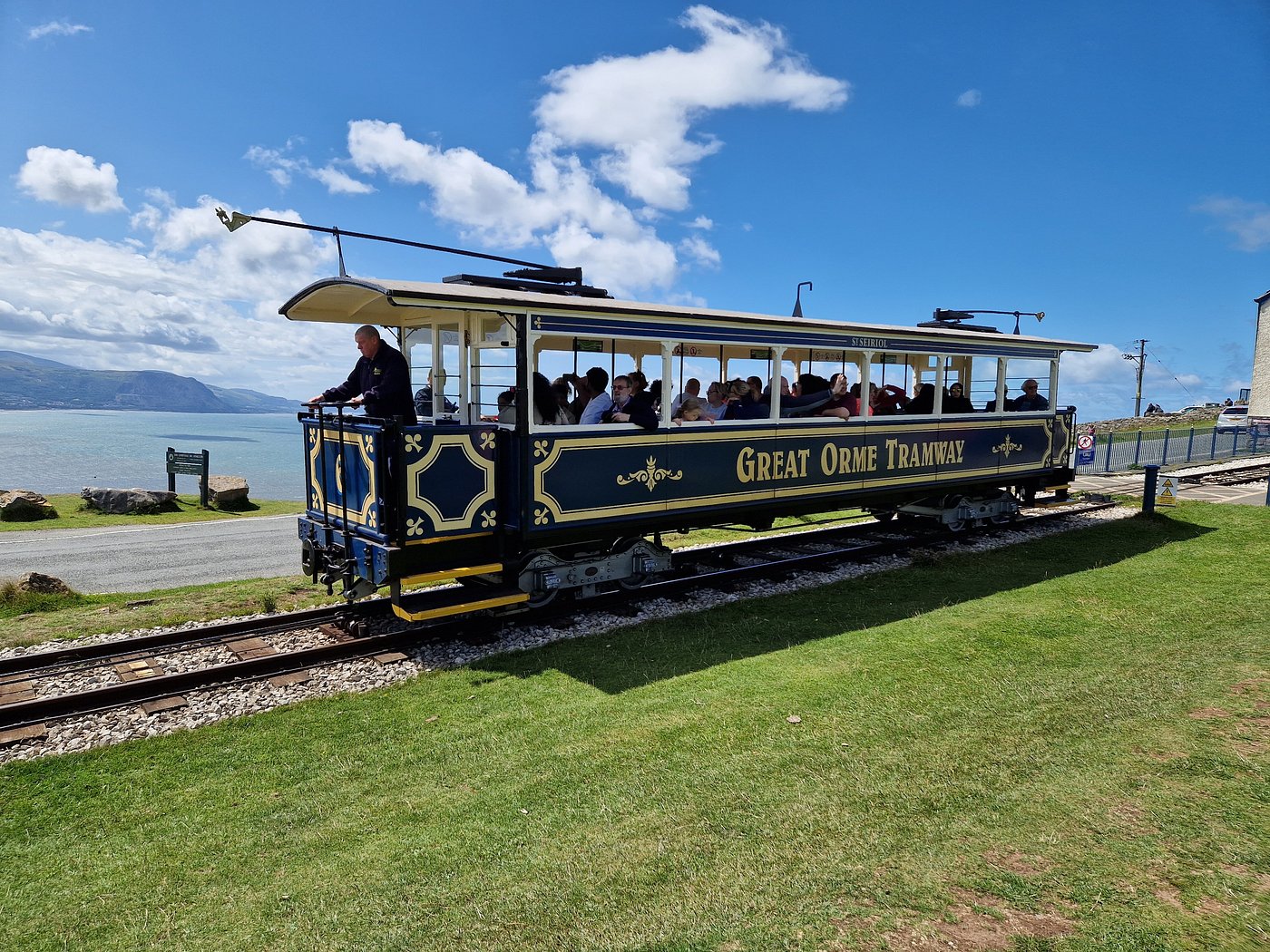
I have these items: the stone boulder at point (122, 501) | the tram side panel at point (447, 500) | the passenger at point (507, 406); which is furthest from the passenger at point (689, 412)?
the stone boulder at point (122, 501)

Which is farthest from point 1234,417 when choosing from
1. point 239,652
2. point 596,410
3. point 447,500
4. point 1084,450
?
point 239,652

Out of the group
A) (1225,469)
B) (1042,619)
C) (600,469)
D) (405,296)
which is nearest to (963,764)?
(1042,619)

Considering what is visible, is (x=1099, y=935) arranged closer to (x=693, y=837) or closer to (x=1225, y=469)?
(x=693, y=837)

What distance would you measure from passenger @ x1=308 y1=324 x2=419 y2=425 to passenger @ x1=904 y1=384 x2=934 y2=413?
8191 millimetres

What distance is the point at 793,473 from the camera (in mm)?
10477

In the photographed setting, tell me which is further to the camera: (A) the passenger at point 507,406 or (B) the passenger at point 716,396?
(B) the passenger at point 716,396

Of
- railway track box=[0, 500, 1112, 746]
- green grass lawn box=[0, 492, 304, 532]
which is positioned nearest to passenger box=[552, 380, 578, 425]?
railway track box=[0, 500, 1112, 746]

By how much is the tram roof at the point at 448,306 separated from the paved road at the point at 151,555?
5.24 m

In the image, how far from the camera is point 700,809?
4.66 meters

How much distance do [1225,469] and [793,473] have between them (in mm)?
19531

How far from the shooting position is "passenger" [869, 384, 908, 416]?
11961mm

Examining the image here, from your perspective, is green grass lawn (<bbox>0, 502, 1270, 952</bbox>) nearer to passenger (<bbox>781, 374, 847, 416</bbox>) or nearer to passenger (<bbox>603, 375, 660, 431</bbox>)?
passenger (<bbox>603, 375, 660, 431</bbox>)

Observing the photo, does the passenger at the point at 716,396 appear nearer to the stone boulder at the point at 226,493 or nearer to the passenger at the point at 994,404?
the passenger at the point at 994,404

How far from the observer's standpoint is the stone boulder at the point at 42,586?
32.6ft
